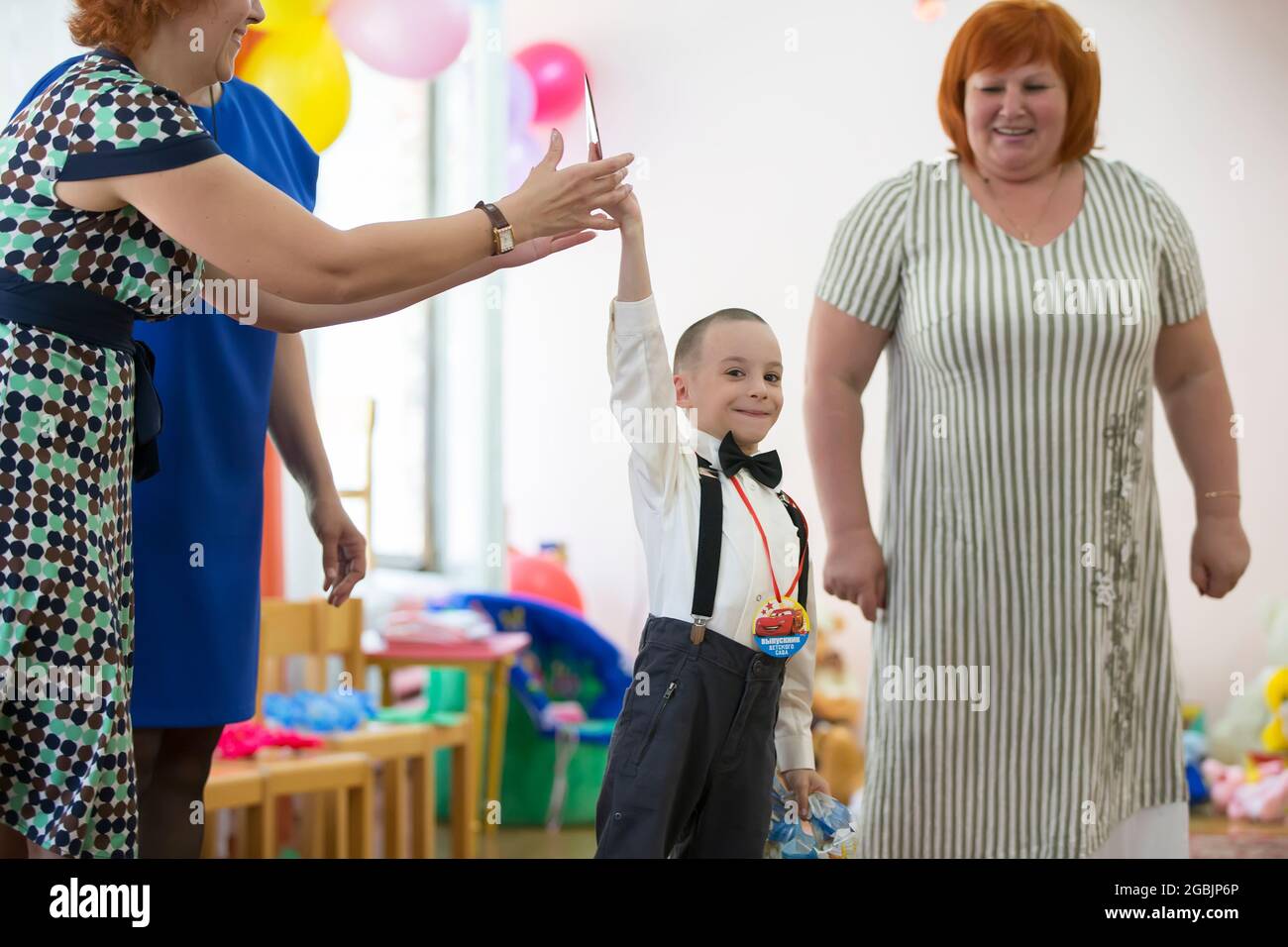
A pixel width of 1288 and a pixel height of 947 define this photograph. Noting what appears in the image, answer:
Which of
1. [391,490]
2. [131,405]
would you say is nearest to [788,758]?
[131,405]

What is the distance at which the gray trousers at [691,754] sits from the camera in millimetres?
1277

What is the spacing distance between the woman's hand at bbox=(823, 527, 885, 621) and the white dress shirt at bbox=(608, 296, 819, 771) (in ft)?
0.78

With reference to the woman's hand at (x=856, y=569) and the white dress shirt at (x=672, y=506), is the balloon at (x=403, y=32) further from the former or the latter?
the woman's hand at (x=856, y=569)

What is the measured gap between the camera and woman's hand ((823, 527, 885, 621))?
1602 mm

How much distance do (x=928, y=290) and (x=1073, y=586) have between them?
0.41 metres

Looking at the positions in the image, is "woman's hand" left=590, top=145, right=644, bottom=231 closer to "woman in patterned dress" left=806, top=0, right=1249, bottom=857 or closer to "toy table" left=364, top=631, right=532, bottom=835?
"woman in patterned dress" left=806, top=0, right=1249, bottom=857

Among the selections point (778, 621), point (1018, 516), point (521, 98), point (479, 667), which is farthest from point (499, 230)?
point (479, 667)

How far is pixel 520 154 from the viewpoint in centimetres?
275

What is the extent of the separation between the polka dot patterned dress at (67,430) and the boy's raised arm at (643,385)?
44 centimetres

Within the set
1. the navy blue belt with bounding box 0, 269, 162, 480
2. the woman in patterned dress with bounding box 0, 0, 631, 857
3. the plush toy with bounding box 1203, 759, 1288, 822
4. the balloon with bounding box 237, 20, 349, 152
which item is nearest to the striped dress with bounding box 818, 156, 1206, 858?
the woman in patterned dress with bounding box 0, 0, 631, 857

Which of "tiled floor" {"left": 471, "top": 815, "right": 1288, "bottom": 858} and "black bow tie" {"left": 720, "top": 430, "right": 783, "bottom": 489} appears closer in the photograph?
"black bow tie" {"left": 720, "top": 430, "right": 783, "bottom": 489}

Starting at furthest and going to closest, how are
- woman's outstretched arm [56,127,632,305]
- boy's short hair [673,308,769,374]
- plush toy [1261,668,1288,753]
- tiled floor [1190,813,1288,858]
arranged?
plush toy [1261,668,1288,753] < tiled floor [1190,813,1288,858] < boy's short hair [673,308,769,374] < woman's outstretched arm [56,127,632,305]

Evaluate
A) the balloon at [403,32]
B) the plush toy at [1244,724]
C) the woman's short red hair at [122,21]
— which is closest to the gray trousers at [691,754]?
the woman's short red hair at [122,21]
